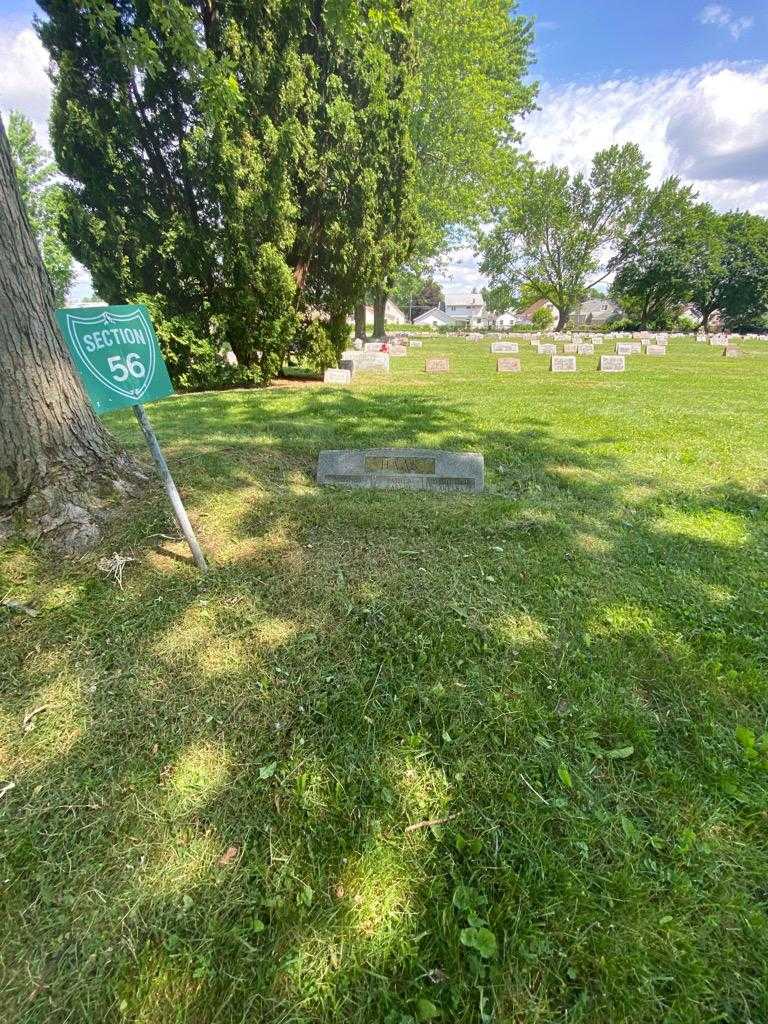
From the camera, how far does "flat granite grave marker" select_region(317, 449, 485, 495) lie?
3.92 metres

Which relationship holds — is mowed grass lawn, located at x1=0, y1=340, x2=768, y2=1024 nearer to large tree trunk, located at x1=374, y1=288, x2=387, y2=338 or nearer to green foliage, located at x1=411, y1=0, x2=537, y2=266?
green foliage, located at x1=411, y1=0, x2=537, y2=266

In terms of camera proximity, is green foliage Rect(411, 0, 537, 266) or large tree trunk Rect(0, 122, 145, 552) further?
green foliage Rect(411, 0, 537, 266)

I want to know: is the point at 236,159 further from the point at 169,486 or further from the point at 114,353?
the point at 169,486

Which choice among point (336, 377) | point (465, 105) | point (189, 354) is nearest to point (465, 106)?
point (465, 105)

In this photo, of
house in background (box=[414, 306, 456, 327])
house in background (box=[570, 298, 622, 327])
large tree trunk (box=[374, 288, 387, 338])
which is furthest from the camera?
house in background (box=[414, 306, 456, 327])

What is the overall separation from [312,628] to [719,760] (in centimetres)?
180

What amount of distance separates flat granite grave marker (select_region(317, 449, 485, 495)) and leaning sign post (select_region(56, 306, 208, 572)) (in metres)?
1.78

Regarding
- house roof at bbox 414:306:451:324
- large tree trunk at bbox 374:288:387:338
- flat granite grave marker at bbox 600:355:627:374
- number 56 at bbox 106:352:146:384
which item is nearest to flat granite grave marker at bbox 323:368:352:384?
number 56 at bbox 106:352:146:384

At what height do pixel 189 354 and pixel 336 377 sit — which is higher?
pixel 189 354

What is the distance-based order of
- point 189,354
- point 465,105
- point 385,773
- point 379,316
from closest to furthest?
point 385,773
point 189,354
point 465,105
point 379,316

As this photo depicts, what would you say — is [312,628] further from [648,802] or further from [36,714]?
[648,802]

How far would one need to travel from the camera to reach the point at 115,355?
207 centimetres

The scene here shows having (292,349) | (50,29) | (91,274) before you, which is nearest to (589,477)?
(292,349)

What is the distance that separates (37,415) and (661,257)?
55088 mm
